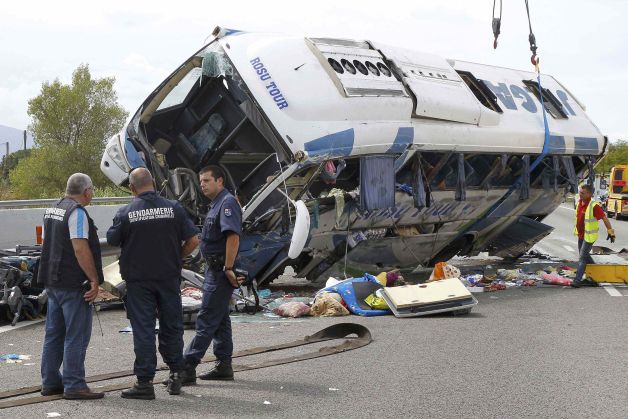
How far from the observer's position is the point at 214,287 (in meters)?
6.75

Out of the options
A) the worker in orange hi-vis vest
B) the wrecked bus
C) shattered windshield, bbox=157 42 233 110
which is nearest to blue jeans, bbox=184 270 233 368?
the wrecked bus

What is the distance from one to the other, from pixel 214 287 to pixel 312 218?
5.48 meters

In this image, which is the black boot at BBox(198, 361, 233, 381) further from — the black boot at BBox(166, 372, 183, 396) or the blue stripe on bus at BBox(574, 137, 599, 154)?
the blue stripe on bus at BBox(574, 137, 599, 154)

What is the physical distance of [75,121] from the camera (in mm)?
53500

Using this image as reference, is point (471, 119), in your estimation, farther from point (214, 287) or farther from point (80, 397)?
point (80, 397)

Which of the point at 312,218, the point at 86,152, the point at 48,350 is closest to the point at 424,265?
the point at 312,218

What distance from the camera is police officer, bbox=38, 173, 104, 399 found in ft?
20.0

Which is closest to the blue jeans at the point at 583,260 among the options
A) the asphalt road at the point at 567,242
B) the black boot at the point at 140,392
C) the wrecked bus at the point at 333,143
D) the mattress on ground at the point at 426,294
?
the wrecked bus at the point at 333,143

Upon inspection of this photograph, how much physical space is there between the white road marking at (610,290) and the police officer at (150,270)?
793 centimetres

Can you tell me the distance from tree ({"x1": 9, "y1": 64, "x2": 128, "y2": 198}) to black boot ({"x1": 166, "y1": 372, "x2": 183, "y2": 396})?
46651mm

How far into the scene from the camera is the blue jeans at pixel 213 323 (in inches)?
261

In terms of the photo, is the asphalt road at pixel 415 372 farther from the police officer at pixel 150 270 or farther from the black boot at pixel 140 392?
the police officer at pixel 150 270

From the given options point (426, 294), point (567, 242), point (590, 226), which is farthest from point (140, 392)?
point (567, 242)

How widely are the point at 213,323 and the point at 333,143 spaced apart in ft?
17.1
